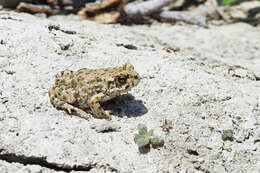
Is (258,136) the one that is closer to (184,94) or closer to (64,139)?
(184,94)

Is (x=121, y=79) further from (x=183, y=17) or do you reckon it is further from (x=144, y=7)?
(x=183, y=17)

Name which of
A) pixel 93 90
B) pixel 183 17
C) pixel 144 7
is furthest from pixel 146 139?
pixel 183 17

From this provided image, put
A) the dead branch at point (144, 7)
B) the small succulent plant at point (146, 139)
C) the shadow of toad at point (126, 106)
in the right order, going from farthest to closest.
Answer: the dead branch at point (144, 7), the shadow of toad at point (126, 106), the small succulent plant at point (146, 139)

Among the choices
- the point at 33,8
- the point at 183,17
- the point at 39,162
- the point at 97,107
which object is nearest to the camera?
the point at 39,162

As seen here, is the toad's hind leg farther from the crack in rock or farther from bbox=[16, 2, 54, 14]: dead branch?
bbox=[16, 2, 54, 14]: dead branch

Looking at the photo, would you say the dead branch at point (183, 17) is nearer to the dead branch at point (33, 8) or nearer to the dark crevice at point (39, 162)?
the dead branch at point (33, 8)

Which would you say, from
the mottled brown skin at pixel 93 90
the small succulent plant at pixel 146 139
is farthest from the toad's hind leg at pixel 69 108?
the small succulent plant at pixel 146 139

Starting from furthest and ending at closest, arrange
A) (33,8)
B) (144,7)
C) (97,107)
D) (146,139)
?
(144,7)
(33,8)
(97,107)
(146,139)

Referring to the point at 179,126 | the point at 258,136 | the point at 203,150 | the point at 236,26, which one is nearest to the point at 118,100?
the point at 179,126
